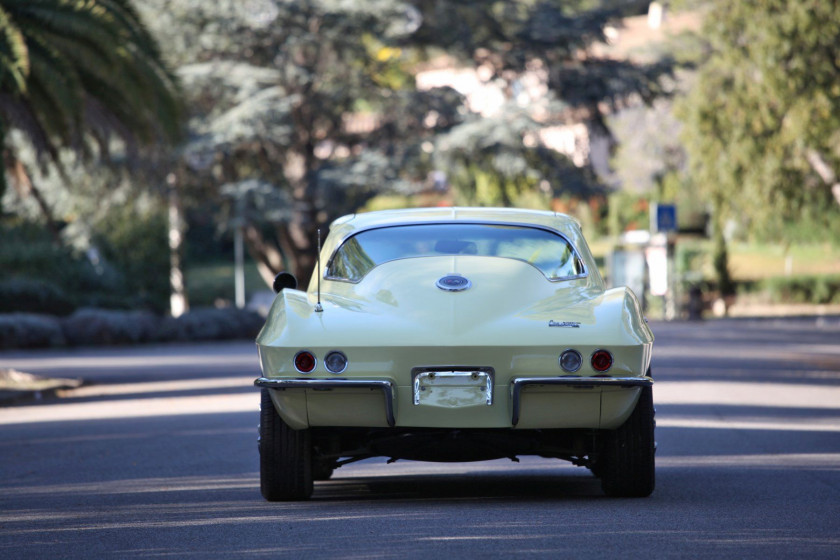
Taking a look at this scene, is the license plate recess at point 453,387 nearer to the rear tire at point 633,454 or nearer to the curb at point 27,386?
the rear tire at point 633,454

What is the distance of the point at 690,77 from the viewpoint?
47281 millimetres

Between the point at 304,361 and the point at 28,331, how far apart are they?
907 inches

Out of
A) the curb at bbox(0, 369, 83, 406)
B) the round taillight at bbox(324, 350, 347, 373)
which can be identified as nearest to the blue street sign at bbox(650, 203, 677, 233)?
the curb at bbox(0, 369, 83, 406)

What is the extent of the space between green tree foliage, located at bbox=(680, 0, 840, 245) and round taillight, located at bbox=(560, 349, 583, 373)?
23981 mm

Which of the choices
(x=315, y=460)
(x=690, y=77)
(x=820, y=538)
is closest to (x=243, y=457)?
(x=315, y=460)

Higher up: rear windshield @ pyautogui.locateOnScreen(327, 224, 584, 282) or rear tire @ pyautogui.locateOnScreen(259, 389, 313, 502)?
rear windshield @ pyautogui.locateOnScreen(327, 224, 584, 282)

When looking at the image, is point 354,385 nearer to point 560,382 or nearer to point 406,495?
point 560,382

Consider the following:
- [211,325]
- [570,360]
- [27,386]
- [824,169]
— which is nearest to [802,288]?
[824,169]

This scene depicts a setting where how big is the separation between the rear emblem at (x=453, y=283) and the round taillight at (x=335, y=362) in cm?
77

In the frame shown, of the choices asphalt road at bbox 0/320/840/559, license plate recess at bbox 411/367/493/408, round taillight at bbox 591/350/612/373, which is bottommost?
asphalt road at bbox 0/320/840/559

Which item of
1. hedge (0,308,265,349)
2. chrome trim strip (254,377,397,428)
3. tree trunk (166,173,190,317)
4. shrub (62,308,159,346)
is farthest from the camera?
tree trunk (166,173,190,317)

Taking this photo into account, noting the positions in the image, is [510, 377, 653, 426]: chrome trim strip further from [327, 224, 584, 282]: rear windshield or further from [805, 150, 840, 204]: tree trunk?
[805, 150, 840, 204]: tree trunk

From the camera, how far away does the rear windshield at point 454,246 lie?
26.7 feet

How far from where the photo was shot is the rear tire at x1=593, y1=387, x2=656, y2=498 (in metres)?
7.45
